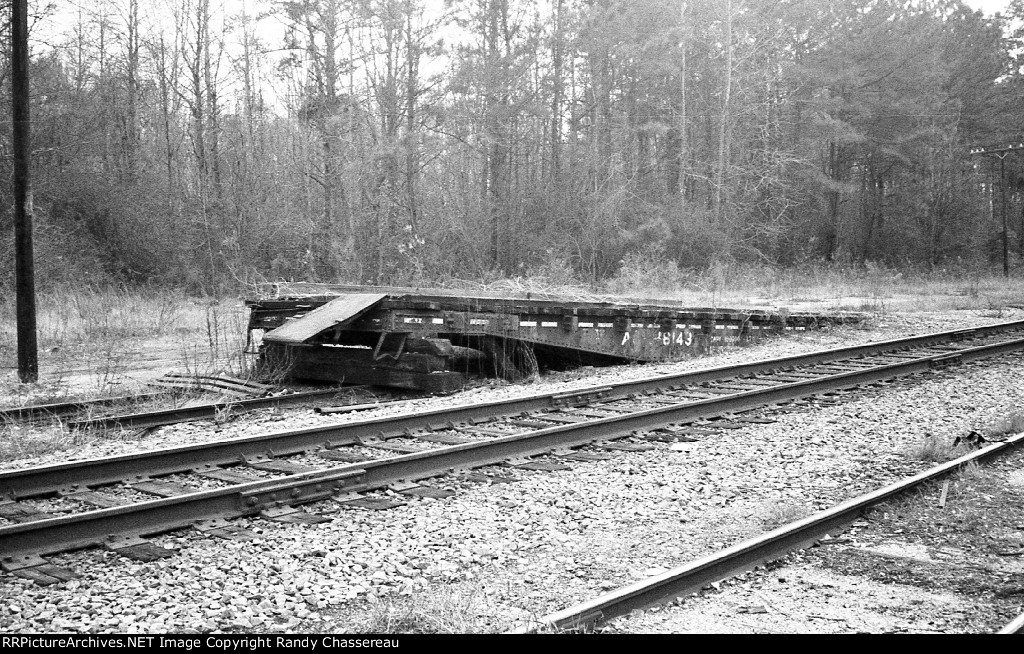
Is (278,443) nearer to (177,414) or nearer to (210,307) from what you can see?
(177,414)

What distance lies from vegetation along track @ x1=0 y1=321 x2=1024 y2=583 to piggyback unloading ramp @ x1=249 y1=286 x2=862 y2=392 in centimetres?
325

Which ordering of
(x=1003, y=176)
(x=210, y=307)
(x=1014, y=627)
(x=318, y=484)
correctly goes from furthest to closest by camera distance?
(x=1003, y=176) → (x=210, y=307) → (x=318, y=484) → (x=1014, y=627)

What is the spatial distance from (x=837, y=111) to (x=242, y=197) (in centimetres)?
2648

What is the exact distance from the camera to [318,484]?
6453mm

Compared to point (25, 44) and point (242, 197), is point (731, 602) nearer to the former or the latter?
point (25, 44)

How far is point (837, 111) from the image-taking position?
4034cm

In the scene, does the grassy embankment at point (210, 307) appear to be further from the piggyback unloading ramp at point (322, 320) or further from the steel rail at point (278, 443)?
the steel rail at point (278, 443)

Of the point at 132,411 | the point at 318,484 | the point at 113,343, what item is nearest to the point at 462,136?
the point at 113,343

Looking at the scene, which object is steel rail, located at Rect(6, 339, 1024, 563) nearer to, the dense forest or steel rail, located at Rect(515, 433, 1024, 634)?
steel rail, located at Rect(515, 433, 1024, 634)

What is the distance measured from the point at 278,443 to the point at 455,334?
6.40 metres

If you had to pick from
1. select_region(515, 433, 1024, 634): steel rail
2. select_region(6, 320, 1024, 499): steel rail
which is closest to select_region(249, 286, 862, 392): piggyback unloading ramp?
select_region(6, 320, 1024, 499): steel rail

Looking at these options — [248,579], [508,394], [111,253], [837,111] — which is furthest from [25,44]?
[837,111]

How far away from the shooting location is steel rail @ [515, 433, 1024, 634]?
4199 millimetres

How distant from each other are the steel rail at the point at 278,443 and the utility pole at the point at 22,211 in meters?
6.71
